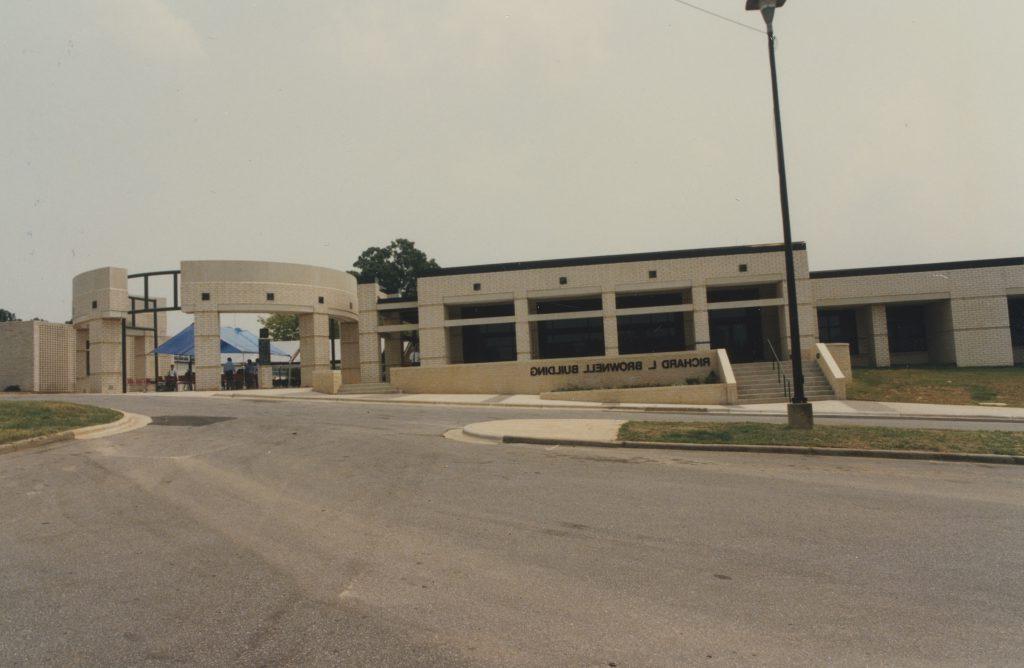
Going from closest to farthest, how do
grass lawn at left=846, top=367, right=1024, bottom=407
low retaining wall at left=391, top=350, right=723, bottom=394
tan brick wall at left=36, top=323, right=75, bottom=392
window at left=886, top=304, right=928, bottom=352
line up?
grass lawn at left=846, top=367, right=1024, bottom=407 < low retaining wall at left=391, top=350, right=723, bottom=394 < window at left=886, top=304, right=928, bottom=352 < tan brick wall at left=36, top=323, right=75, bottom=392

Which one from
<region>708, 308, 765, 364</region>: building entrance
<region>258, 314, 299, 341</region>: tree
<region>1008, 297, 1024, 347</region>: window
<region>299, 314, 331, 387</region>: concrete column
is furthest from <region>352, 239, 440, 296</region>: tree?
<region>1008, 297, 1024, 347</region>: window

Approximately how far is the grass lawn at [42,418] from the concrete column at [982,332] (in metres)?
36.6

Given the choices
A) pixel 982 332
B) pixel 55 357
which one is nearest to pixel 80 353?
pixel 55 357

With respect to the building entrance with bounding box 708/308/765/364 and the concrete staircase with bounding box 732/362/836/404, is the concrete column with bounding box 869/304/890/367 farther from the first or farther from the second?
the concrete staircase with bounding box 732/362/836/404

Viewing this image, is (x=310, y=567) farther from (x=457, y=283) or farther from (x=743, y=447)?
(x=457, y=283)

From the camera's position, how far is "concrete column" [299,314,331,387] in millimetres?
36188

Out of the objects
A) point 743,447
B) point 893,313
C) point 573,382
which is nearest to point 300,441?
point 743,447

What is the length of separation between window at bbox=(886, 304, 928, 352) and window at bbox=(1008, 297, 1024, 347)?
432 centimetres

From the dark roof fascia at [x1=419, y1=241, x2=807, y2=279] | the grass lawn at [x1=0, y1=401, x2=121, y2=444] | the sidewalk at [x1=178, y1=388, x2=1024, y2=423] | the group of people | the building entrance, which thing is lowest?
the sidewalk at [x1=178, y1=388, x2=1024, y2=423]

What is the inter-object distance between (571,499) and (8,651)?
17.0 feet

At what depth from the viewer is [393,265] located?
227ft

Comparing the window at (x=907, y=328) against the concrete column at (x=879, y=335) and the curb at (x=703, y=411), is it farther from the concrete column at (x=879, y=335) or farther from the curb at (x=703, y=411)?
the curb at (x=703, y=411)

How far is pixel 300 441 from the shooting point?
1217 cm

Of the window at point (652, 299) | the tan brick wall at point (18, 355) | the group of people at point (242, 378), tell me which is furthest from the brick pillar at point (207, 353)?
the window at point (652, 299)
